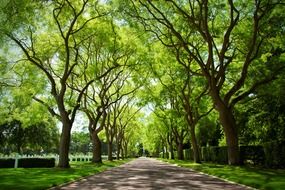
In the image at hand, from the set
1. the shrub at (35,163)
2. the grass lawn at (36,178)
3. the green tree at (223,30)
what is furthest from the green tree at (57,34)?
the grass lawn at (36,178)

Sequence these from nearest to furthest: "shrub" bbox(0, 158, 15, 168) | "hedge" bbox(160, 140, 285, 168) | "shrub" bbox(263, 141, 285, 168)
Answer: "shrub" bbox(263, 141, 285, 168), "hedge" bbox(160, 140, 285, 168), "shrub" bbox(0, 158, 15, 168)

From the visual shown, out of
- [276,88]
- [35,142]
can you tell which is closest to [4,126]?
[35,142]

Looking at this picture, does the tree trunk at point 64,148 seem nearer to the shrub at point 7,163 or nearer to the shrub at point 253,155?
the shrub at point 7,163

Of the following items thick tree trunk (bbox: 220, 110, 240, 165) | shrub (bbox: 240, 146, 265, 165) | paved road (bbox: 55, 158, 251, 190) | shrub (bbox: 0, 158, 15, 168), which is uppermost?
thick tree trunk (bbox: 220, 110, 240, 165)

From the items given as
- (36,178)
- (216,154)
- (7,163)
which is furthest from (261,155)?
(7,163)

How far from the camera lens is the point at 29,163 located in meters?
32.0

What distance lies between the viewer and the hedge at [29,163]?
31578mm

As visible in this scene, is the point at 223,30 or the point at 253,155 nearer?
the point at 223,30

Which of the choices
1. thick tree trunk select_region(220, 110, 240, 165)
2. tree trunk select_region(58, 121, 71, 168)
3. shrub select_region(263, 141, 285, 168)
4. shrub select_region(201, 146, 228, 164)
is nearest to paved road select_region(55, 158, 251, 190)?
thick tree trunk select_region(220, 110, 240, 165)

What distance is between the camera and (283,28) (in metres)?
24.3

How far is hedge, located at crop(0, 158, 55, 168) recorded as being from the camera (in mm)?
31578

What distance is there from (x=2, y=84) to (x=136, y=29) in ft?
42.7

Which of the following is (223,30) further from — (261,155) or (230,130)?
(261,155)

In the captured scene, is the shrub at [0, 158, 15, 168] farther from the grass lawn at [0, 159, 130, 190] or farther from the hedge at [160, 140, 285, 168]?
the hedge at [160, 140, 285, 168]
